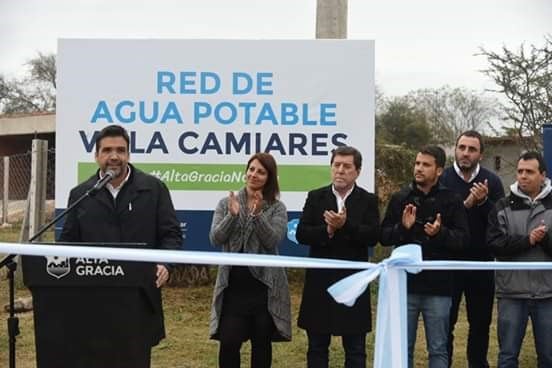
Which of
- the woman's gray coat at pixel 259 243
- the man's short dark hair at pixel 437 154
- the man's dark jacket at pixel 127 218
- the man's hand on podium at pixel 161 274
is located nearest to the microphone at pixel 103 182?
the man's dark jacket at pixel 127 218

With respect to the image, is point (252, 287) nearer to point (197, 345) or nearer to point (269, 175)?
point (269, 175)

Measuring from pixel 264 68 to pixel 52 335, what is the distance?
393cm

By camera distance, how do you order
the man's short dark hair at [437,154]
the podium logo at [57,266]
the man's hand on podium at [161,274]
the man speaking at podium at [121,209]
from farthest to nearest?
1. the man's short dark hair at [437,154]
2. the man speaking at podium at [121,209]
3. the man's hand on podium at [161,274]
4. the podium logo at [57,266]

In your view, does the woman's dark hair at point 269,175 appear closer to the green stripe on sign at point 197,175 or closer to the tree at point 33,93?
the green stripe on sign at point 197,175

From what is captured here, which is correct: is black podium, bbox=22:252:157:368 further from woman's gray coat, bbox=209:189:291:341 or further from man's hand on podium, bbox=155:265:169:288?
woman's gray coat, bbox=209:189:291:341

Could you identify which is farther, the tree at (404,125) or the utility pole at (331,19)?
the tree at (404,125)

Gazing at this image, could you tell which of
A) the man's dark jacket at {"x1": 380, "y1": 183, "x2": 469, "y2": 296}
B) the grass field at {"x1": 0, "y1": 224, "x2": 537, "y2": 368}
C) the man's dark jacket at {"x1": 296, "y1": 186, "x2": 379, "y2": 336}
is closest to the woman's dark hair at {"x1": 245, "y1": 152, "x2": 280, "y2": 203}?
the man's dark jacket at {"x1": 296, "y1": 186, "x2": 379, "y2": 336}

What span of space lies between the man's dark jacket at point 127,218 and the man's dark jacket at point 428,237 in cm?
134

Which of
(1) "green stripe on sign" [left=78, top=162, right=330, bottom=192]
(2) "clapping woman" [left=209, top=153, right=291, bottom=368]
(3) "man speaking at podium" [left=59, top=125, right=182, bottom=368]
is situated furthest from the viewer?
(1) "green stripe on sign" [left=78, top=162, right=330, bottom=192]

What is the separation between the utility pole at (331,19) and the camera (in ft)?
25.1

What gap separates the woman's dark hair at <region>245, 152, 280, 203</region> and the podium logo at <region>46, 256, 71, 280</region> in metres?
1.45

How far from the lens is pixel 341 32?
7.65 meters

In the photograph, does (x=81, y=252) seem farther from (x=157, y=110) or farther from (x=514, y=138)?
(x=514, y=138)

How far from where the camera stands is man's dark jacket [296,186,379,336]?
4352 mm
